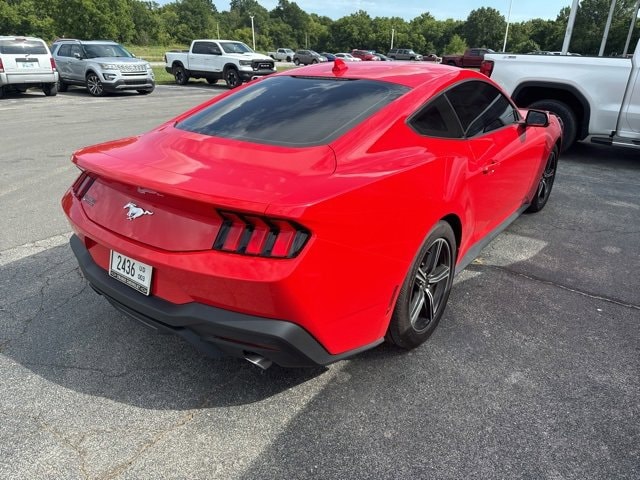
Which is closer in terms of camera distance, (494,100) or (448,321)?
(448,321)

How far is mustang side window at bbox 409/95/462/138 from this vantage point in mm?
2602

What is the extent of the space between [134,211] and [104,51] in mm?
16991

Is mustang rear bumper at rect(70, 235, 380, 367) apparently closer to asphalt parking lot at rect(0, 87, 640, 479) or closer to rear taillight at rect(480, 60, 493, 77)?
asphalt parking lot at rect(0, 87, 640, 479)

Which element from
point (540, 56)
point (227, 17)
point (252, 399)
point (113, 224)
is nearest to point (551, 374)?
point (252, 399)

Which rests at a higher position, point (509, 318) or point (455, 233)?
point (455, 233)

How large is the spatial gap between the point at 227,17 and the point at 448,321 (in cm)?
14410

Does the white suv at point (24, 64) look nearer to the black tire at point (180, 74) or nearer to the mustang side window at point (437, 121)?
the black tire at point (180, 74)

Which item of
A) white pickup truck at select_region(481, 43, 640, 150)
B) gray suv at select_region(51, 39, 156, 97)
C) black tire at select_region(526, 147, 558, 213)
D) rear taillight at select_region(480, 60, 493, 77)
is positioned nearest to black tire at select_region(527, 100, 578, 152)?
white pickup truck at select_region(481, 43, 640, 150)

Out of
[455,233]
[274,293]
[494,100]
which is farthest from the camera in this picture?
[494,100]

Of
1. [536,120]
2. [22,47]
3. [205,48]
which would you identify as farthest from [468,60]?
[536,120]

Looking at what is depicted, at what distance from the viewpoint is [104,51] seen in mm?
16422

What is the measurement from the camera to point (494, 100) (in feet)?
11.6

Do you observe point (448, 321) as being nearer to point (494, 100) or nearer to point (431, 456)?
→ point (431, 456)

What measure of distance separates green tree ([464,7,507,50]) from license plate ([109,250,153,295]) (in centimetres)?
10368
